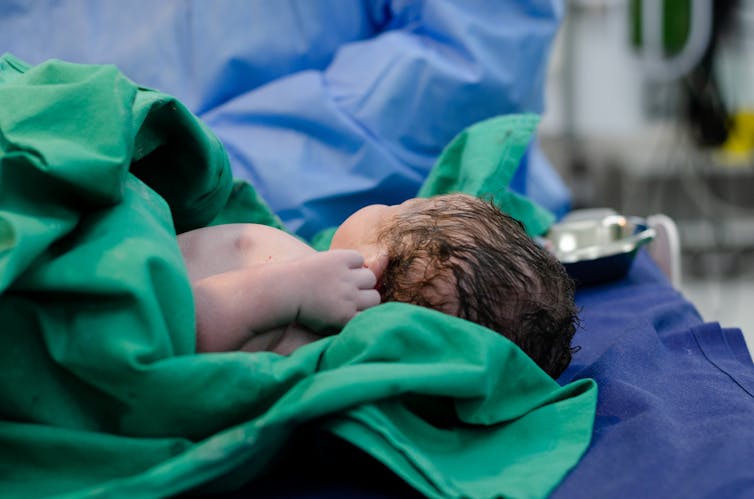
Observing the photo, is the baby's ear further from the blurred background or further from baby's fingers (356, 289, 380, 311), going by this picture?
the blurred background

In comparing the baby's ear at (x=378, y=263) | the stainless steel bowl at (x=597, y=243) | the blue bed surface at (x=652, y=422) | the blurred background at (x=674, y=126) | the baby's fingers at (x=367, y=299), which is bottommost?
the blurred background at (x=674, y=126)

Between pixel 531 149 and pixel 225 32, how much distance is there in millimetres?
513

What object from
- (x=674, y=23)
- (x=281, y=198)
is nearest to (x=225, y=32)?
(x=281, y=198)

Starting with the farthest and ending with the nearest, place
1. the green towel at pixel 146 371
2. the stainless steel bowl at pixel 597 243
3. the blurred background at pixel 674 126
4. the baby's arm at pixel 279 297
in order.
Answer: the blurred background at pixel 674 126 → the stainless steel bowl at pixel 597 243 → the baby's arm at pixel 279 297 → the green towel at pixel 146 371

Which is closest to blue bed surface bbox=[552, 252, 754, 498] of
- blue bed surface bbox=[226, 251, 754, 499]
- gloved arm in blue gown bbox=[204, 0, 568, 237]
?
blue bed surface bbox=[226, 251, 754, 499]

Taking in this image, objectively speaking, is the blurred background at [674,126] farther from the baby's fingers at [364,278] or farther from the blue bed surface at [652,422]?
the baby's fingers at [364,278]

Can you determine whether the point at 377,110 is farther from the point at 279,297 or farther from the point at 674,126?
the point at 674,126

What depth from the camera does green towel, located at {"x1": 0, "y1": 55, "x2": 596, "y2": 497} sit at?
1.72ft

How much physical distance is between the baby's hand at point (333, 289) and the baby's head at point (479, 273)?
3 cm

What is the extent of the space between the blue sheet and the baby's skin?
1.35ft

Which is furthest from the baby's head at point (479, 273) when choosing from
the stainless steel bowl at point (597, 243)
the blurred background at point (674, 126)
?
the blurred background at point (674, 126)

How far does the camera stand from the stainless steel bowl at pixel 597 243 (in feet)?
3.42

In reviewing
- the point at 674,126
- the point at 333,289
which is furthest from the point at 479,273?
the point at 674,126

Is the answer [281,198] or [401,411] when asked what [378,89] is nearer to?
[281,198]
